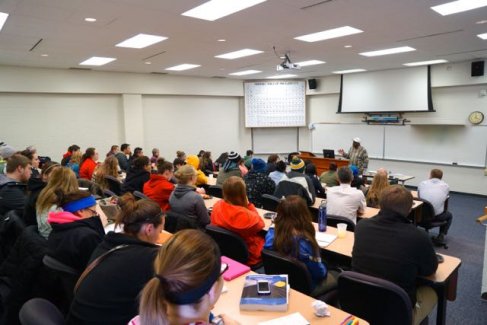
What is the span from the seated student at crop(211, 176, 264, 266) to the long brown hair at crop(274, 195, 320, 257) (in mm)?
671

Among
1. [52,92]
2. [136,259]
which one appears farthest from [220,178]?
[52,92]

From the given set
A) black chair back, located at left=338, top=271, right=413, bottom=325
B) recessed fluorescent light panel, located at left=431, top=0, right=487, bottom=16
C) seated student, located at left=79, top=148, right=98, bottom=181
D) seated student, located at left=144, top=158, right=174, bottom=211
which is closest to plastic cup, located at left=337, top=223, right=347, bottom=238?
black chair back, located at left=338, top=271, right=413, bottom=325

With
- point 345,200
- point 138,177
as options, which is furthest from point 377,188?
point 138,177

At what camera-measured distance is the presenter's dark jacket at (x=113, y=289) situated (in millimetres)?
1409

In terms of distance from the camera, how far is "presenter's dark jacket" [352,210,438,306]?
2082mm

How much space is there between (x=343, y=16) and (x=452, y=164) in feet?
19.5

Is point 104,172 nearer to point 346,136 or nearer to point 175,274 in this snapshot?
point 175,274

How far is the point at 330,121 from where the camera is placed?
1066 cm

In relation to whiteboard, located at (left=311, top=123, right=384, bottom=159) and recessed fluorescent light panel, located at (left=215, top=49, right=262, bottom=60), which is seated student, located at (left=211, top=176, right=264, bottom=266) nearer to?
recessed fluorescent light panel, located at (left=215, top=49, right=262, bottom=60)

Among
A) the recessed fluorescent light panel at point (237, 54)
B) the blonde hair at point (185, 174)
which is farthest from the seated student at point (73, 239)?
the recessed fluorescent light panel at point (237, 54)

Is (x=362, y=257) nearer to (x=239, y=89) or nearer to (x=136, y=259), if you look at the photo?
(x=136, y=259)

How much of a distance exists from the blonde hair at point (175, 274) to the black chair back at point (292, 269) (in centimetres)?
117

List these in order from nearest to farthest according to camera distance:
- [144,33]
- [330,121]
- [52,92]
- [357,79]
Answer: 1. [144,33]
2. [52,92]
3. [357,79]
4. [330,121]

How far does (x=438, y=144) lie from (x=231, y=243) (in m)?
7.60
